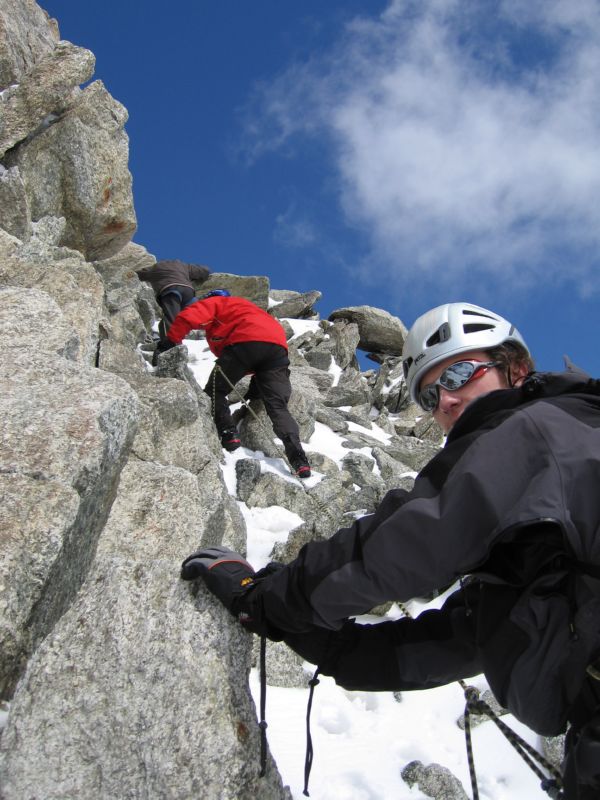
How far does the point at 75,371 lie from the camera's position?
564 centimetres

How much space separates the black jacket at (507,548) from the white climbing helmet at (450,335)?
1.19m

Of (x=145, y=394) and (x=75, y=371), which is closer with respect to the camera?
(x=75, y=371)

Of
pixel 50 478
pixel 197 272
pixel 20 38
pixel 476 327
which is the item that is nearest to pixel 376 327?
pixel 197 272

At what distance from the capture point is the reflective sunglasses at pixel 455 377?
167 inches

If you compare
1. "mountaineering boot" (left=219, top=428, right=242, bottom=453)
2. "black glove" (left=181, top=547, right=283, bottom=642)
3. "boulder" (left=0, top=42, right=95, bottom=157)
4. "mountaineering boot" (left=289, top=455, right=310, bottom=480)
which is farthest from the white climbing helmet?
"boulder" (left=0, top=42, right=95, bottom=157)

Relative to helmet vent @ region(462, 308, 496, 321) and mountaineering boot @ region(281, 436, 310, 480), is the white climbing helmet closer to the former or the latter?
helmet vent @ region(462, 308, 496, 321)

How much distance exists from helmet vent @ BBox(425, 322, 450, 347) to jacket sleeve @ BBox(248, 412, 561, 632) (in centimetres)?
156

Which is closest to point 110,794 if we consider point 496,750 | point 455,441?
point 455,441

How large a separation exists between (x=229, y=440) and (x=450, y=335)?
7950 mm

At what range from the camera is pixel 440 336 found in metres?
4.57

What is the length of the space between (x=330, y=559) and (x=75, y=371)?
3451 millimetres

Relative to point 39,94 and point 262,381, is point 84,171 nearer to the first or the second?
point 39,94

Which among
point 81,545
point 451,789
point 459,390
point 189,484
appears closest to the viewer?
Answer: point 459,390

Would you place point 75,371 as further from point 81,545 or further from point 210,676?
point 210,676
